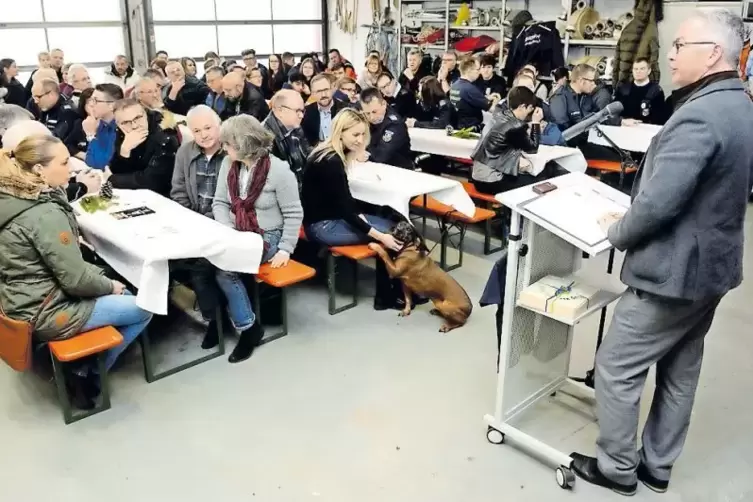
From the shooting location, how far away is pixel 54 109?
5191 mm

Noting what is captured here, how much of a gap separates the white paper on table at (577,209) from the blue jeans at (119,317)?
163cm

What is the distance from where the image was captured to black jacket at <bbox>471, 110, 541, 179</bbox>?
4.34 meters

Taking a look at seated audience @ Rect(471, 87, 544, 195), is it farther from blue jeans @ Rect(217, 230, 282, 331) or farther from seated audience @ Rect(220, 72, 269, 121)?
seated audience @ Rect(220, 72, 269, 121)

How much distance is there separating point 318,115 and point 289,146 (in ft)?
3.41

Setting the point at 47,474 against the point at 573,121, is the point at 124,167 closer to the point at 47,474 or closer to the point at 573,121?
the point at 47,474

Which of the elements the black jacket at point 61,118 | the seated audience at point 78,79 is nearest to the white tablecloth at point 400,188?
the black jacket at point 61,118

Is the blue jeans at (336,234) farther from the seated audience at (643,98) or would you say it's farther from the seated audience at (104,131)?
the seated audience at (643,98)

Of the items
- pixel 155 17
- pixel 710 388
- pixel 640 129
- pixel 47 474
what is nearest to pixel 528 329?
pixel 710 388

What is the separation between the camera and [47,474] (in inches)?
96.3

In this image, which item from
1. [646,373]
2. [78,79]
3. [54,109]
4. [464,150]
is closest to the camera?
[646,373]

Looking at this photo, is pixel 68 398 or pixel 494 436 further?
pixel 68 398

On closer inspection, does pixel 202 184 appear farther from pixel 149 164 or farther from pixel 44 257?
pixel 44 257

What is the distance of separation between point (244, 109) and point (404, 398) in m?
3.54

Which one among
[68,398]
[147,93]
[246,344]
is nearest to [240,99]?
[147,93]
